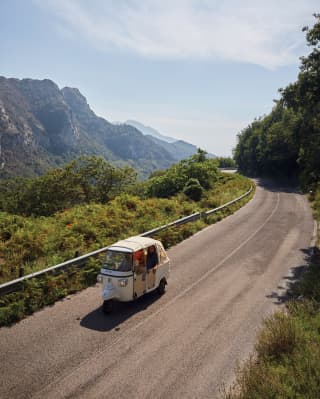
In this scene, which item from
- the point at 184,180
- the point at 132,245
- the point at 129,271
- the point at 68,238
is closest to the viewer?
the point at 129,271

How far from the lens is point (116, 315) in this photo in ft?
34.5

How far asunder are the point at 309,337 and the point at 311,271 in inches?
253

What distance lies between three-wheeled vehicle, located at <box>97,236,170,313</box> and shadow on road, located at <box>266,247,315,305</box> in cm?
444

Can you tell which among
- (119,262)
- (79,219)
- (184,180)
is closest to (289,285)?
(119,262)

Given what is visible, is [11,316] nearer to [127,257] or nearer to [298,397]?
[127,257]

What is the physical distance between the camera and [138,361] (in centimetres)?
814

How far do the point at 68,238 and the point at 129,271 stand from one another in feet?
20.7

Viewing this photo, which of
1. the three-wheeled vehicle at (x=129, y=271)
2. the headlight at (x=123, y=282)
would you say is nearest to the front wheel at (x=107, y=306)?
the three-wheeled vehicle at (x=129, y=271)

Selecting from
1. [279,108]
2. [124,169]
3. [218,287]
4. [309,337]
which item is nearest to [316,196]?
[124,169]

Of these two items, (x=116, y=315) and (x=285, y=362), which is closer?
(x=285, y=362)

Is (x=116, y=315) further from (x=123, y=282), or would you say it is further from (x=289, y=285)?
(x=289, y=285)

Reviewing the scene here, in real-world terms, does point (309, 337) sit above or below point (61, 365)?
above

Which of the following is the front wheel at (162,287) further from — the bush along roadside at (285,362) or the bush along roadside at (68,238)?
the bush along roadside at (285,362)

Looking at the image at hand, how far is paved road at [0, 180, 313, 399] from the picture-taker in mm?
7258
